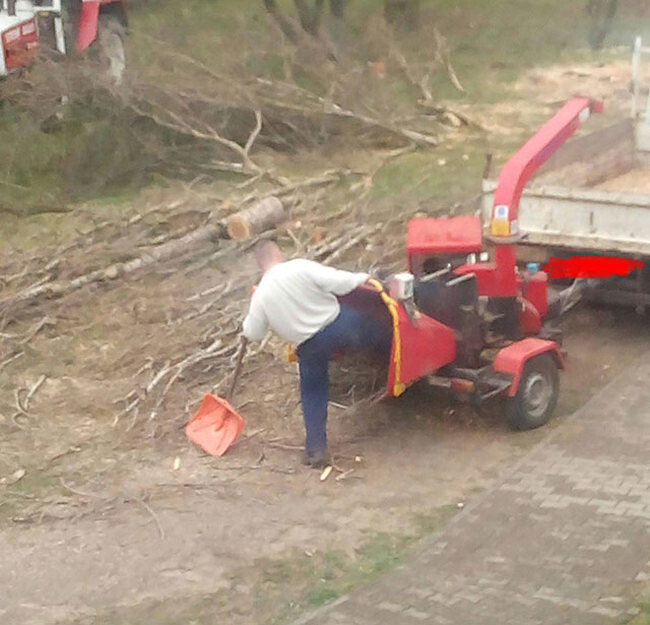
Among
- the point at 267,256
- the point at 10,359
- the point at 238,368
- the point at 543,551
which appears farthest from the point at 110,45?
the point at 543,551

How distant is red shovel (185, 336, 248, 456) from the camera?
22.2 ft

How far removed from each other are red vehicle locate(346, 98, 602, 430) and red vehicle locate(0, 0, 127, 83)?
620 centimetres

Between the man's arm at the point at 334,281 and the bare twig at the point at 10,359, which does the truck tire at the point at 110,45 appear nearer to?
the bare twig at the point at 10,359

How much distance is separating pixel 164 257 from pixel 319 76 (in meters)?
5.10

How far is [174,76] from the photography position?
42.4ft

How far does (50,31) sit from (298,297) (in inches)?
311

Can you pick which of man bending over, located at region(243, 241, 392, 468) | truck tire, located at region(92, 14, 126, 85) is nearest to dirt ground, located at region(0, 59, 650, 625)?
man bending over, located at region(243, 241, 392, 468)

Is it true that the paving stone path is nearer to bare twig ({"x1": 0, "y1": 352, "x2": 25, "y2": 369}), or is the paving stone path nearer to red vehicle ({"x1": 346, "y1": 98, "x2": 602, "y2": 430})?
red vehicle ({"x1": 346, "y1": 98, "x2": 602, "y2": 430})

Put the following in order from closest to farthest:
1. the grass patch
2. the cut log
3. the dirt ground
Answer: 1. the dirt ground
2. the cut log
3. the grass patch

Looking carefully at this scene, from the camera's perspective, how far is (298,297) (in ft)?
20.6

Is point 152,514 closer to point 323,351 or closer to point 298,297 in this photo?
point 323,351

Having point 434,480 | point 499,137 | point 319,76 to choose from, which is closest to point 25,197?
point 319,76

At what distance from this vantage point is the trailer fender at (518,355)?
22.0 ft

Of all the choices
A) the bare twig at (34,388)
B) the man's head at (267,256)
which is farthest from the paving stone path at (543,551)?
the bare twig at (34,388)
